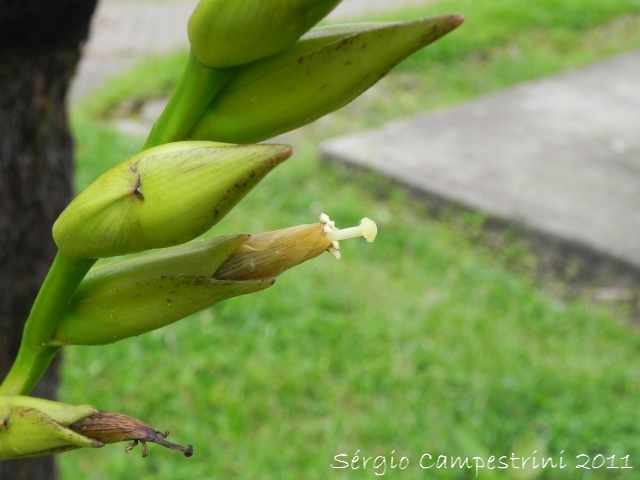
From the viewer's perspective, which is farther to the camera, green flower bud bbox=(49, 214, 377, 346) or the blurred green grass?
the blurred green grass

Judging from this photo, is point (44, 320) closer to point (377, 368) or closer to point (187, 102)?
point (187, 102)

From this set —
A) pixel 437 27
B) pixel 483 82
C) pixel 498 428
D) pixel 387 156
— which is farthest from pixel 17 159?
pixel 483 82

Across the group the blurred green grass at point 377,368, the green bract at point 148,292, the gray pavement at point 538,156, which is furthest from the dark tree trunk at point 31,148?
the gray pavement at point 538,156

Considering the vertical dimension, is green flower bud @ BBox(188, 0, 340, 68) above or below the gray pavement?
above

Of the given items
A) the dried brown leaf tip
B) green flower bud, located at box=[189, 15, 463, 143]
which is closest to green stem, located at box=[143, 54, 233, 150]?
green flower bud, located at box=[189, 15, 463, 143]

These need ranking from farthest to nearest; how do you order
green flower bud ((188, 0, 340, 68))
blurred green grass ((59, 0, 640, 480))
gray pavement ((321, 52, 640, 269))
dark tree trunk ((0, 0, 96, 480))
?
gray pavement ((321, 52, 640, 269)) < blurred green grass ((59, 0, 640, 480)) < dark tree trunk ((0, 0, 96, 480)) < green flower bud ((188, 0, 340, 68))

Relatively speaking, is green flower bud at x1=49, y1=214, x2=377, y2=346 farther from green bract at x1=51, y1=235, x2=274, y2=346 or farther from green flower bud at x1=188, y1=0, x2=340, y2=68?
green flower bud at x1=188, y1=0, x2=340, y2=68
